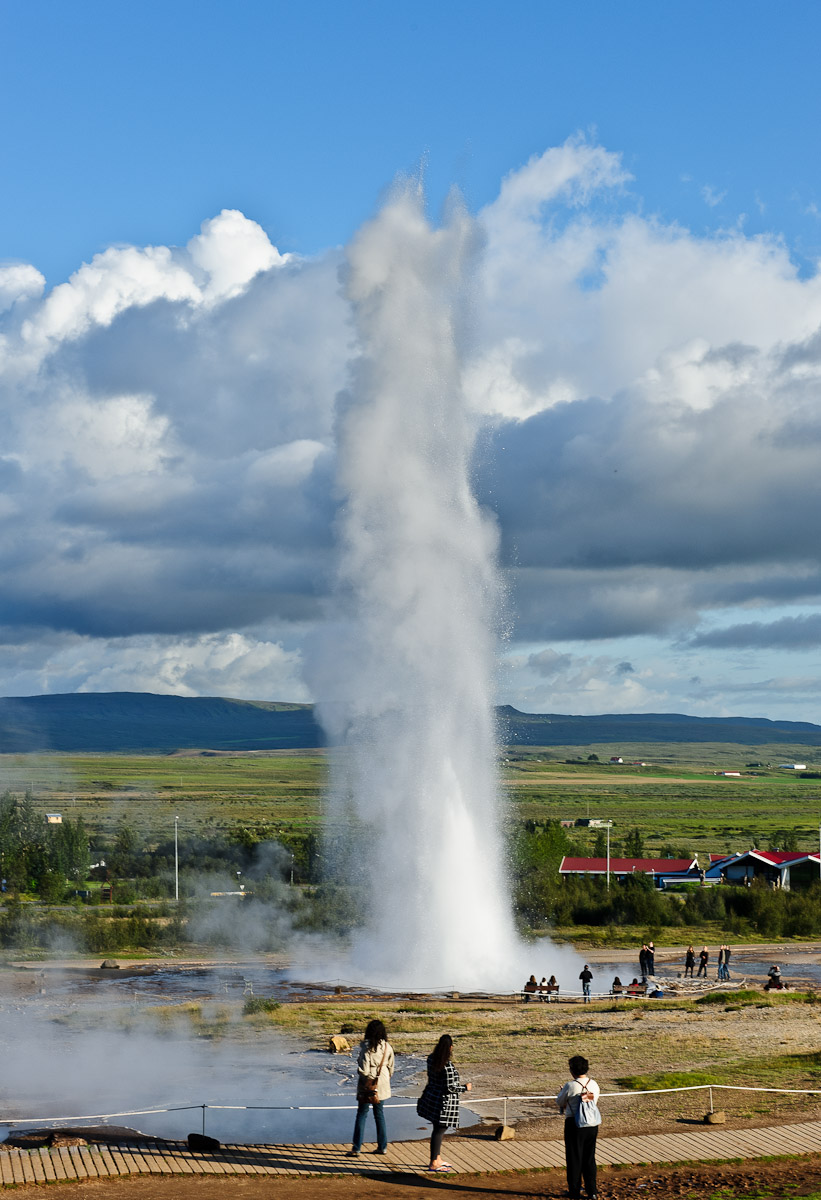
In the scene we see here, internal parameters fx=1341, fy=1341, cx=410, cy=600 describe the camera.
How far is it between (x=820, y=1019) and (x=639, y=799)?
129 metres

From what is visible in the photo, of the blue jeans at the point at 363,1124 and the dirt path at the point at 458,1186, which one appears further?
the blue jeans at the point at 363,1124

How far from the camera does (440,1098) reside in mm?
12289

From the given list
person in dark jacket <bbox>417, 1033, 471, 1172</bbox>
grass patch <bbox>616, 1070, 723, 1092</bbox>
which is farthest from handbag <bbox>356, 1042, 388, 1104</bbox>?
grass patch <bbox>616, 1070, 723, 1092</bbox>

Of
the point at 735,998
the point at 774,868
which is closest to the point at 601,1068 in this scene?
the point at 735,998

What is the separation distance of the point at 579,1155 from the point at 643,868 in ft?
187

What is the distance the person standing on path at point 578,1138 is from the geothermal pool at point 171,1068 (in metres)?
3.19

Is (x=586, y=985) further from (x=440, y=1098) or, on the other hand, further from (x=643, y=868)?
(x=643, y=868)

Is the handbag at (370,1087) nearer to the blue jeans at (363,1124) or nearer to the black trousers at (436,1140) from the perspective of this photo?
the blue jeans at (363,1124)

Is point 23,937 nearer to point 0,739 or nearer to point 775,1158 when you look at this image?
point 775,1158

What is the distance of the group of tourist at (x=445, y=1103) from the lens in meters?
11.6

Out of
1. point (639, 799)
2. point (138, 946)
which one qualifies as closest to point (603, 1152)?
point (138, 946)

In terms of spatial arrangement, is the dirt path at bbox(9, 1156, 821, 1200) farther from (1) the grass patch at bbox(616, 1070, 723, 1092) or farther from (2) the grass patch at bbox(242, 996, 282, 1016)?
(2) the grass patch at bbox(242, 996, 282, 1016)

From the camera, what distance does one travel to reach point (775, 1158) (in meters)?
13.3

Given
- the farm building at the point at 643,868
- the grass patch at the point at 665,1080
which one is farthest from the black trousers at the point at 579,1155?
the farm building at the point at 643,868
